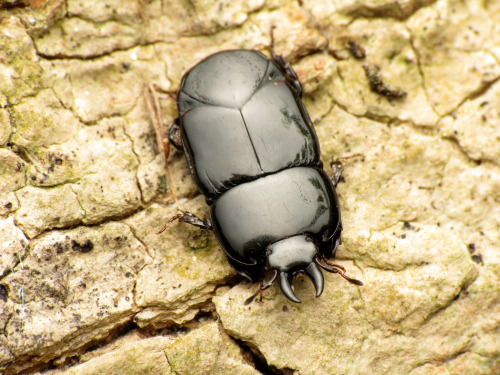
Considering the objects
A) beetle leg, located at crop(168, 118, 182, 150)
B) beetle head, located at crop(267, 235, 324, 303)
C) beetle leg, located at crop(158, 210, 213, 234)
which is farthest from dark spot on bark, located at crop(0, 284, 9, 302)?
beetle head, located at crop(267, 235, 324, 303)

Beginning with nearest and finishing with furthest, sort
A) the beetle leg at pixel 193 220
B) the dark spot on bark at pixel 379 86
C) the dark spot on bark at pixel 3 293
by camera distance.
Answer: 1. the dark spot on bark at pixel 3 293
2. the beetle leg at pixel 193 220
3. the dark spot on bark at pixel 379 86

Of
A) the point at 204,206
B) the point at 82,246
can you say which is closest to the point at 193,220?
the point at 204,206

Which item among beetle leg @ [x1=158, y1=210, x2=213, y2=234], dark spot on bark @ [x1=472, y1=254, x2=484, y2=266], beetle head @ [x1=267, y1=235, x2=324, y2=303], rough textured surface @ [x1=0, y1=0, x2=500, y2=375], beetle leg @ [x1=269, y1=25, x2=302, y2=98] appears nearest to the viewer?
beetle head @ [x1=267, y1=235, x2=324, y2=303]

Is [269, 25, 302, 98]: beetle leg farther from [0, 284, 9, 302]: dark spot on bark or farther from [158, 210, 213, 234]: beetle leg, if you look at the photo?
[0, 284, 9, 302]: dark spot on bark

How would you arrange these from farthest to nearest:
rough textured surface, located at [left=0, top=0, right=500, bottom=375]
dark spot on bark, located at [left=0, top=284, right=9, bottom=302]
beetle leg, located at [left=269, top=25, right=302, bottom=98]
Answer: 1. beetle leg, located at [left=269, top=25, right=302, bottom=98]
2. rough textured surface, located at [left=0, top=0, right=500, bottom=375]
3. dark spot on bark, located at [left=0, top=284, right=9, bottom=302]

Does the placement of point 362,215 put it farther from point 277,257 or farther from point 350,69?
point 350,69

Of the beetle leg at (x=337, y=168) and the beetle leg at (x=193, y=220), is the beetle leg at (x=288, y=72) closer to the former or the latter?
the beetle leg at (x=337, y=168)

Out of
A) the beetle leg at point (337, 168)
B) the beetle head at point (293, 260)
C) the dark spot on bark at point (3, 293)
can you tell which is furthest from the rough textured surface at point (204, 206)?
the beetle head at point (293, 260)

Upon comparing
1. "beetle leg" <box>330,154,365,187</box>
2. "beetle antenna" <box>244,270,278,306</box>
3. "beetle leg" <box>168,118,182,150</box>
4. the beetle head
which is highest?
"beetle leg" <box>168,118,182,150</box>
